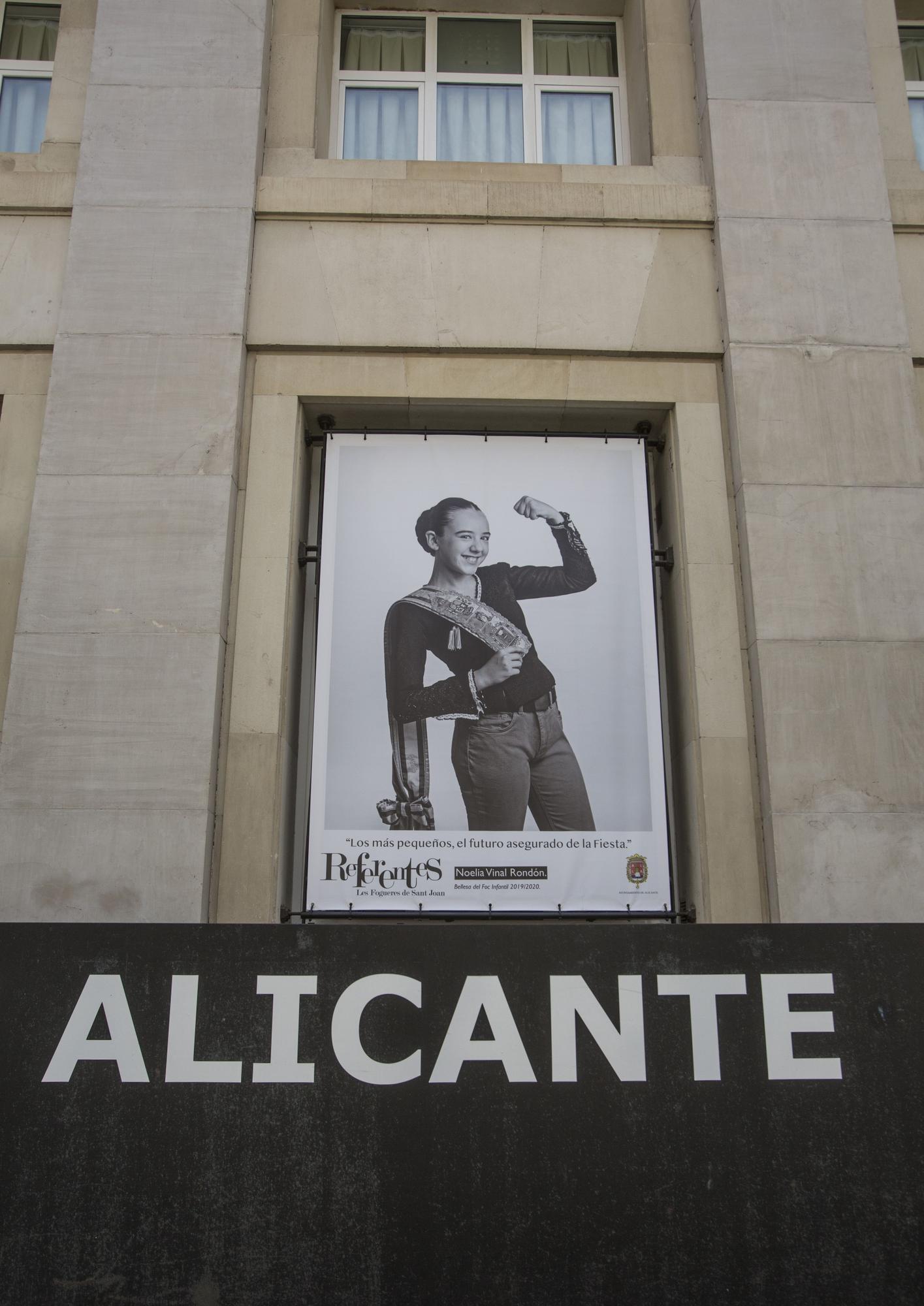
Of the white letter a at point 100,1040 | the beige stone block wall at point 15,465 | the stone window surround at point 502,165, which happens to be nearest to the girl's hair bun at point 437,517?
the stone window surround at point 502,165

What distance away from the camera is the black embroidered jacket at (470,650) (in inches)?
388

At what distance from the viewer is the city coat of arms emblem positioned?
934 cm

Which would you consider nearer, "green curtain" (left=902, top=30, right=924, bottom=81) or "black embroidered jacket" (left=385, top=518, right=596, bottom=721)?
"black embroidered jacket" (left=385, top=518, right=596, bottom=721)

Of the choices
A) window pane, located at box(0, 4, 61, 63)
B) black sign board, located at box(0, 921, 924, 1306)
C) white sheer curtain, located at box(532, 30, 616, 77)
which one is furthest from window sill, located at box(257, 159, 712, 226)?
black sign board, located at box(0, 921, 924, 1306)

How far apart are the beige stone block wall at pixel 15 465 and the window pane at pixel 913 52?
952 centimetres

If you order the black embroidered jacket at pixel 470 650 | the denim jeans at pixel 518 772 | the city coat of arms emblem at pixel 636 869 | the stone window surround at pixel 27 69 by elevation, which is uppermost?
the stone window surround at pixel 27 69

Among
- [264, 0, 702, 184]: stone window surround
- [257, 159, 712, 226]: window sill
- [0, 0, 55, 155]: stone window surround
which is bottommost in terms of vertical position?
[257, 159, 712, 226]: window sill

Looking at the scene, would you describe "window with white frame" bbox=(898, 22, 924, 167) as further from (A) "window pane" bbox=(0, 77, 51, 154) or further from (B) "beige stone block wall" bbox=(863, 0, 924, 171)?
(A) "window pane" bbox=(0, 77, 51, 154)

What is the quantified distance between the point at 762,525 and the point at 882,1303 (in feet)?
20.8

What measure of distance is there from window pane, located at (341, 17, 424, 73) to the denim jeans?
7.38 metres

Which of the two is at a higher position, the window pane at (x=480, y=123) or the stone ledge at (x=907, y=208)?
the window pane at (x=480, y=123)

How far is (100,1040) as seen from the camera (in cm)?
506

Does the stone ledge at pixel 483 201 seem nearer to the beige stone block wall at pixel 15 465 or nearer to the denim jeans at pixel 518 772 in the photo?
the beige stone block wall at pixel 15 465

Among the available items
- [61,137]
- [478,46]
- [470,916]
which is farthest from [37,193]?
[470,916]
